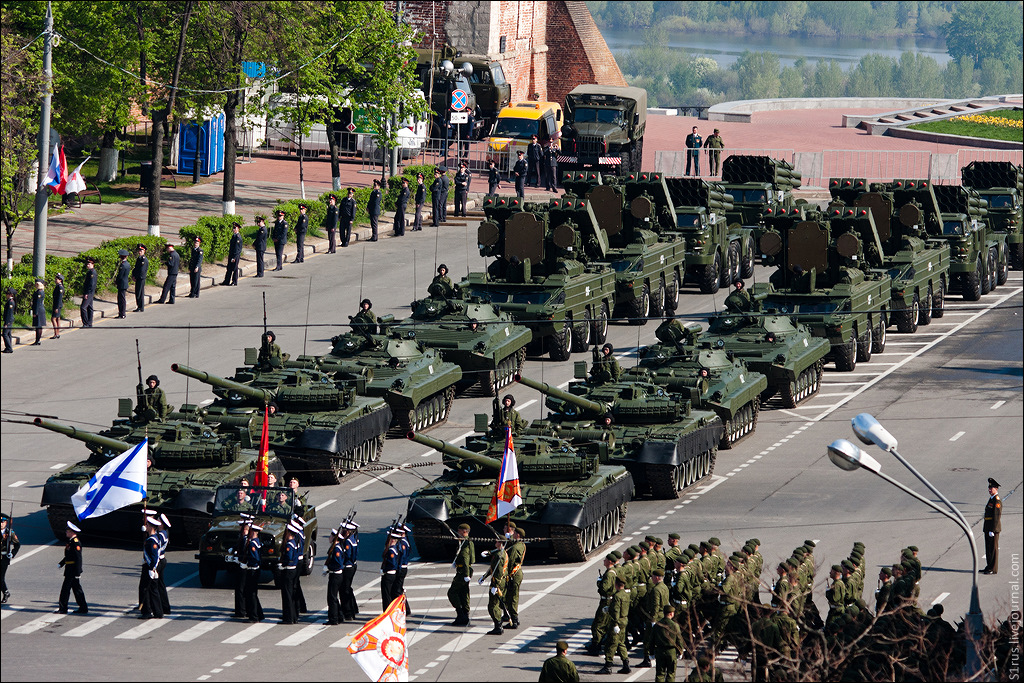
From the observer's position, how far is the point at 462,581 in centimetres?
2833

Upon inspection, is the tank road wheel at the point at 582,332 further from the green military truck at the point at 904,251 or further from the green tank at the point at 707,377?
the green military truck at the point at 904,251

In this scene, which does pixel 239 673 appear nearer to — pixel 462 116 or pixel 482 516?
pixel 482 516

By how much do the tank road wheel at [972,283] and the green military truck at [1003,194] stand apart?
1935mm

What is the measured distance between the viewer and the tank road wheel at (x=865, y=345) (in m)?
45.5

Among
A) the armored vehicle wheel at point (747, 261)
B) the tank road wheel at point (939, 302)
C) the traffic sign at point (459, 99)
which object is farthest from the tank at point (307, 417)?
the traffic sign at point (459, 99)

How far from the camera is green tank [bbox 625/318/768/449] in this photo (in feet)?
123

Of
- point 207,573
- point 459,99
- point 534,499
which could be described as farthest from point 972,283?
point 207,573

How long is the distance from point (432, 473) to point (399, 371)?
3528 millimetres

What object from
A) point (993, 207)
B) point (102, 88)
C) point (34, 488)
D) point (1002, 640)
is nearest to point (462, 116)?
point (102, 88)

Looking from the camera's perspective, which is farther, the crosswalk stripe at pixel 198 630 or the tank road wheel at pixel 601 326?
the tank road wheel at pixel 601 326

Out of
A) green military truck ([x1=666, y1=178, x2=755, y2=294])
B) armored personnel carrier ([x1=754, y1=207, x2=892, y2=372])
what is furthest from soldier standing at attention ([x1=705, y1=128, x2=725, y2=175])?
armored personnel carrier ([x1=754, y1=207, x2=892, y2=372])

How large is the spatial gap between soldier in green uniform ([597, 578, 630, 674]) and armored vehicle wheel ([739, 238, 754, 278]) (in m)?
27.3

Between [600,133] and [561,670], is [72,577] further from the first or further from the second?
[600,133]

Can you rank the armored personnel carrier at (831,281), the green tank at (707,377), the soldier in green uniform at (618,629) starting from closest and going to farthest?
the soldier in green uniform at (618,629) < the green tank at (707,377) < the armored personnel carrier at (831,281)
